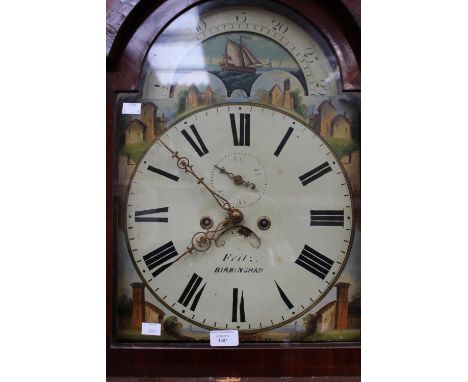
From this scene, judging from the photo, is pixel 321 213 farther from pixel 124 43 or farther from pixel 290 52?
pixel 124 43

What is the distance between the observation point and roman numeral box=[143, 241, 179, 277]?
55.8 inches

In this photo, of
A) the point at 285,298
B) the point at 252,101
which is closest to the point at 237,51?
the point at 252,101

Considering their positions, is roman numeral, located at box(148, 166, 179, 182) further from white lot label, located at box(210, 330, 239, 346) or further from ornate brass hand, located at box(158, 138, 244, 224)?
white lot label, located at box(210, 330, 239, 346)


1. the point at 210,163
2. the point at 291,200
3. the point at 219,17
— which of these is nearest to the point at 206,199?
the point at 210,163

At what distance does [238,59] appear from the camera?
145cm

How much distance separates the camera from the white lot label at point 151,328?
1412 mm

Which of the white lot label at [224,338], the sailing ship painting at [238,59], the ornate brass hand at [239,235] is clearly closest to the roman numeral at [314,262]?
the ornate brass hand at [239,235]

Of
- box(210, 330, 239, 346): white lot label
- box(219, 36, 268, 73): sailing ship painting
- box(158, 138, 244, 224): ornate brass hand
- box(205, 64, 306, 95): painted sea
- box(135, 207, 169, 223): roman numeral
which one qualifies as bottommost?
box(210, 330, 239, 346): white lot label

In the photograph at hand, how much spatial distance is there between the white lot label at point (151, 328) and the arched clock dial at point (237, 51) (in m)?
0.55

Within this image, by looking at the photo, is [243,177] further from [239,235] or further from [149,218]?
[149,218]

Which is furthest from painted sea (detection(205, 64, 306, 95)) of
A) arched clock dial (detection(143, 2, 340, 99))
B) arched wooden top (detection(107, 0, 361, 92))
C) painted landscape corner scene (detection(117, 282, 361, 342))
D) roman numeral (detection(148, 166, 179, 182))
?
painted landscape corner scene (detection(117, 282, 361, 342))

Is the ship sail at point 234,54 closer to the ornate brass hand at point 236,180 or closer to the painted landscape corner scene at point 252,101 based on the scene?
the painted landscape corner scene at point 252,101

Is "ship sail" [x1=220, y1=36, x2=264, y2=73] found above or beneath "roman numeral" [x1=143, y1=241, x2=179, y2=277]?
above

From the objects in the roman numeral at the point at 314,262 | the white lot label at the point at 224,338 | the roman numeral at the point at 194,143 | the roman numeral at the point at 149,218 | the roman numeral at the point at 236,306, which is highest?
the roman numeral at the point at 194,143
